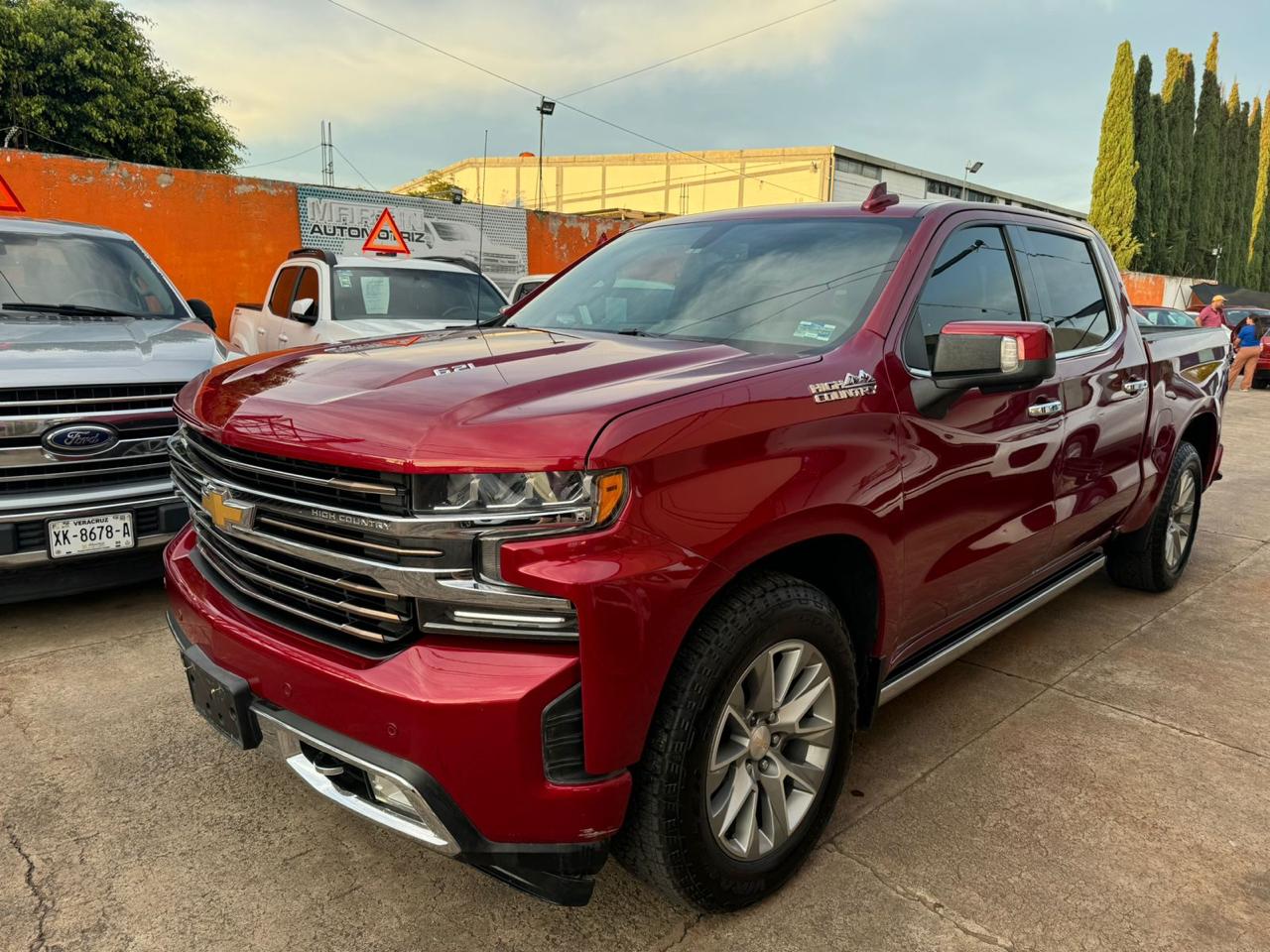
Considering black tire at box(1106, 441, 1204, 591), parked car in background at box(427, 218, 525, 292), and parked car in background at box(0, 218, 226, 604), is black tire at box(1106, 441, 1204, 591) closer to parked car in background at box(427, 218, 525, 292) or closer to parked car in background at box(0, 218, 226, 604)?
parked car in background at box(0, 218, 226, 604)

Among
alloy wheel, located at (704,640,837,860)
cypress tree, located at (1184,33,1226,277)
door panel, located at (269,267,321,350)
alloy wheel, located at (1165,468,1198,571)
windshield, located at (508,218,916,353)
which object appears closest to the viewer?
alloy wheel, located at (704,640,837,860)

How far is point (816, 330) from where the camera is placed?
8.21ft

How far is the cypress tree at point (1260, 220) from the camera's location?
4391 cm

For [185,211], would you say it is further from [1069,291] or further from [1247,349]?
[1247,349]

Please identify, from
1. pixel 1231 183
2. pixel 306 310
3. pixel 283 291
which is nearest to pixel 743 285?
pixel 306 310

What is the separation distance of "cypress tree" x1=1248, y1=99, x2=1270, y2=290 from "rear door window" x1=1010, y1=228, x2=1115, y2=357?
5090cm

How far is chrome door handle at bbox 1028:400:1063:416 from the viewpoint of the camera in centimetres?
296

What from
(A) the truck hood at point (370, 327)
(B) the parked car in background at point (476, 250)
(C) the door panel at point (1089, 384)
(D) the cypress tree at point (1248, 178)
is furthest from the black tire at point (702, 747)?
(D) the cypress tree at point (1248, 178)

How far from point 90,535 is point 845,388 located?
10.4 ft

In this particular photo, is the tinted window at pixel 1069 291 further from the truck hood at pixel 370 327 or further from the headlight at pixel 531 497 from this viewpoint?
the truck hood at pixel 370 327

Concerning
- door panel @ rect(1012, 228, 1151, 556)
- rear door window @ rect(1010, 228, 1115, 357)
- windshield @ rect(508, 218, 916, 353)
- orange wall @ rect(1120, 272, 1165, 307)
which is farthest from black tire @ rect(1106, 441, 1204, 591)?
orange wall @ rect(1120, 272, 1165, 307)

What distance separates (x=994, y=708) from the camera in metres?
3.36

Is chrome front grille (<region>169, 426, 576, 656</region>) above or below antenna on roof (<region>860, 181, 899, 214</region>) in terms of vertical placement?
below

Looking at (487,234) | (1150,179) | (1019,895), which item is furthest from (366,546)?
(1150,179)
